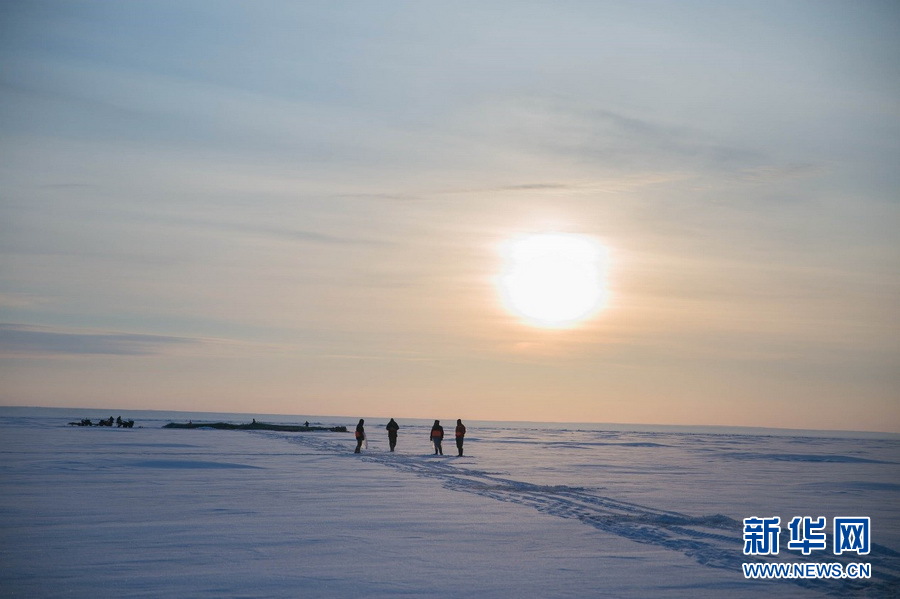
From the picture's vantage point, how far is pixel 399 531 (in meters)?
13.6

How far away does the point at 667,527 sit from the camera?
47.1 ft

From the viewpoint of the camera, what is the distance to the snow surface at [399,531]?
9.67 metres

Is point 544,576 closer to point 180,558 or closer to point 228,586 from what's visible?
point 228,586

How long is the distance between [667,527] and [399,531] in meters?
4.97

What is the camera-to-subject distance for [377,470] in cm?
2698

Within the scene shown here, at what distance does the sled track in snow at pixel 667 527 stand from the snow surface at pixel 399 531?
→ 5 cm

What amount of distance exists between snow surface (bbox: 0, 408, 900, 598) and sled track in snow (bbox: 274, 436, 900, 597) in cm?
5

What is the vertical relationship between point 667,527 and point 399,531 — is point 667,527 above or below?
above

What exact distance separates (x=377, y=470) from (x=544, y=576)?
56.8 feet

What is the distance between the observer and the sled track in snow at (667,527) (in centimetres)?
→ 1033

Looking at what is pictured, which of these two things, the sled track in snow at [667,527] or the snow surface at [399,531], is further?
the sled track in snow at [667,527]

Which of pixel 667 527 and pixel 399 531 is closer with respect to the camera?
pixel 399 531

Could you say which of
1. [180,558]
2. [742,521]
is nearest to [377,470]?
[742,521]

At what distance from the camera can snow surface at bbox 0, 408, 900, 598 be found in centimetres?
967
